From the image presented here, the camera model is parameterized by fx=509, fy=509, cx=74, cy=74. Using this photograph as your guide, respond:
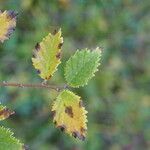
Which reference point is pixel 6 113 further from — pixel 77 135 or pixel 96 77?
pixel 96 77

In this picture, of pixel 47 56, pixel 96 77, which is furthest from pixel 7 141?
pixel 96 77

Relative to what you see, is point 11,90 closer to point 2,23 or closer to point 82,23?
point 82,23

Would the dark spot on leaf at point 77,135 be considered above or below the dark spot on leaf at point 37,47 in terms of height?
below

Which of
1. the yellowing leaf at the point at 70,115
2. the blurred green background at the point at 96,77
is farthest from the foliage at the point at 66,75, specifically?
the blurred green background at the point at 96,77

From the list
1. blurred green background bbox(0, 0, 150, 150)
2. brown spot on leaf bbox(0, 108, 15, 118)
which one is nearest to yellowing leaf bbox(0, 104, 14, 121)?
brown spot on leaf bbox(0, 108, 15, 118)

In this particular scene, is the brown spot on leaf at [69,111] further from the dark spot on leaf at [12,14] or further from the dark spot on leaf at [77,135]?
the dark spot on leaf at [12,14]

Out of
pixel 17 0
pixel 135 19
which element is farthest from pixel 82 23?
pixel 17 0

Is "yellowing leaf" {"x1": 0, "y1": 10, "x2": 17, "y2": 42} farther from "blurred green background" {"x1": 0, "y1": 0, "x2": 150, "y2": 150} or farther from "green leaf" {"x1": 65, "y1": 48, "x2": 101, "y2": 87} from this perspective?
"blurred green background" {"x1": 0, "y1": 0, "x2": 150, "y2": 150}
